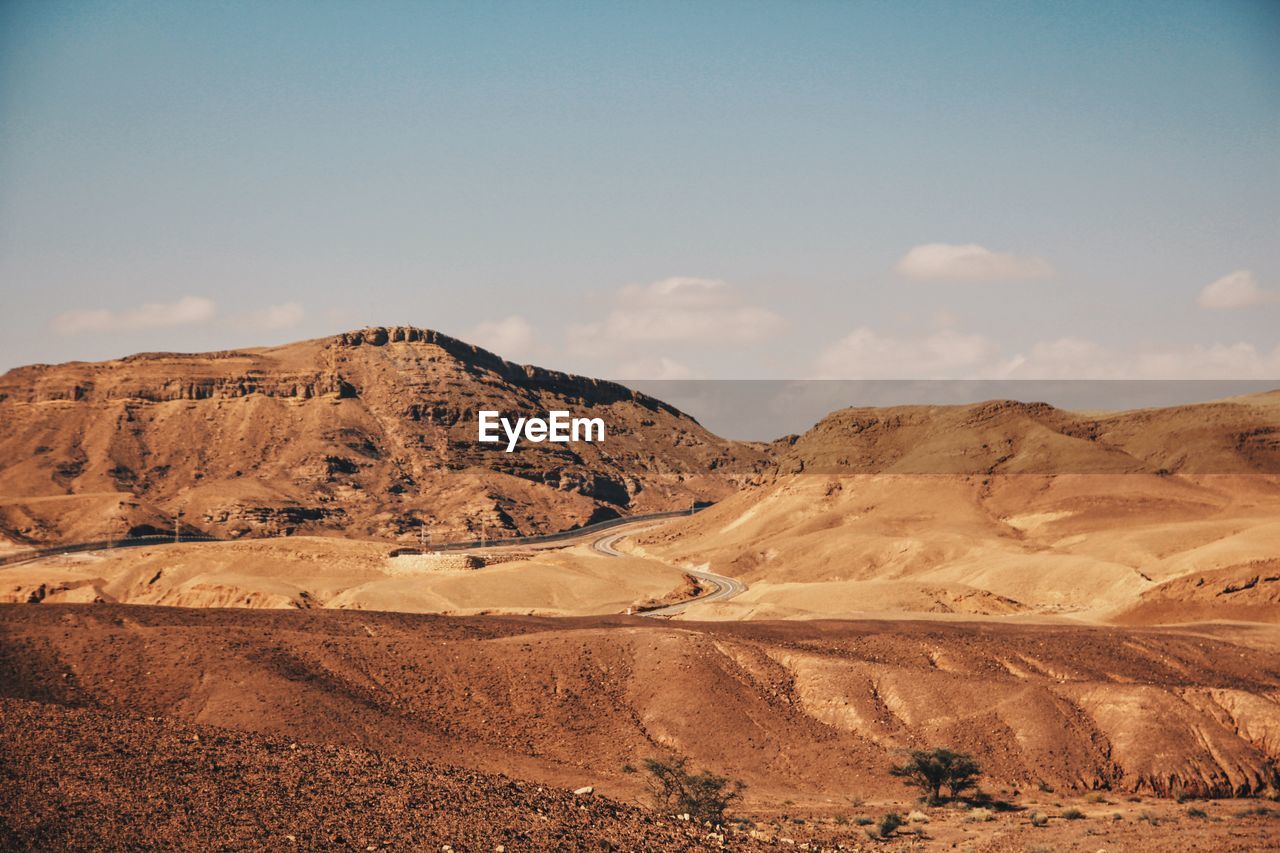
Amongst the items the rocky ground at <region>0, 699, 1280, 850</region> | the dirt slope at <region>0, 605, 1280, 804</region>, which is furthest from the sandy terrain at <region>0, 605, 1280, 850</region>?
the rocky ground at <region>0, 699, 1280, 850</region>

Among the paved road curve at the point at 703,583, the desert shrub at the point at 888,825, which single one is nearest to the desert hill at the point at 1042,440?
the paved road curve at the point at 703,583

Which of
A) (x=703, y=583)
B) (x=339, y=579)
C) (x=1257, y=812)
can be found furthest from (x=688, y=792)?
(x=703, y=583)

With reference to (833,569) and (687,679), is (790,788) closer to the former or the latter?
(687,679)

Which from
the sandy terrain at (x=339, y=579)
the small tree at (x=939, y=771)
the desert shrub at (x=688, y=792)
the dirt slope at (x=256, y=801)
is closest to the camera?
the dirt slope at (x=256, y=801)

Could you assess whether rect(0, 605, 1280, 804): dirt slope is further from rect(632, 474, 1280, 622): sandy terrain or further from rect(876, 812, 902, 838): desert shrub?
rect(632, 474, 1280, 622): sandy terrain

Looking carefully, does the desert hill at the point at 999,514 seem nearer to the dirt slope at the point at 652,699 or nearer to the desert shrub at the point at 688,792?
the dirt slope at the point at 652,699

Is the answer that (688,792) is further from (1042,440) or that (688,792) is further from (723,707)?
(1042,440)
